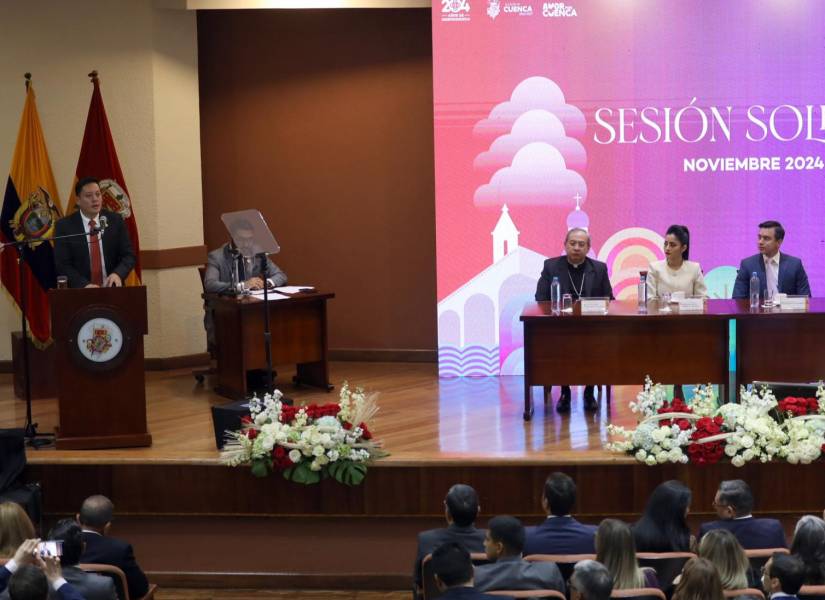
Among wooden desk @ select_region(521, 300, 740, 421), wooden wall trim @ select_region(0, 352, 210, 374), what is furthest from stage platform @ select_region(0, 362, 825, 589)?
wooden wall trim @ select_region(0, 352, 210, 374)

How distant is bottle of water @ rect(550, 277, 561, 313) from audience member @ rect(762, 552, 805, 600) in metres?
3.87

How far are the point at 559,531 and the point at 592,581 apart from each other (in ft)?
3.19

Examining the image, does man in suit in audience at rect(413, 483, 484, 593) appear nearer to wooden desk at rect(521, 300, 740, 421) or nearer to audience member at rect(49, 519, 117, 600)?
audience member at rect(49, 519, 117, 600)

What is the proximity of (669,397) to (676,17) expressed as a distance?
2.85 meters

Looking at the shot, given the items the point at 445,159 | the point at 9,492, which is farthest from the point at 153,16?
the point at 9,492

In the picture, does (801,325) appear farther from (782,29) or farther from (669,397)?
(782,29)

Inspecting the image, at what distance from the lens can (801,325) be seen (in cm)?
758

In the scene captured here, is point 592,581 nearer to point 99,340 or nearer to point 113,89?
point 99,340

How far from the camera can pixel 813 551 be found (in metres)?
4.20

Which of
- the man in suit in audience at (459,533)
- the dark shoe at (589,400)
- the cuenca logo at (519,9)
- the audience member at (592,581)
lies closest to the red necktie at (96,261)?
the dark shoe at (589,400)

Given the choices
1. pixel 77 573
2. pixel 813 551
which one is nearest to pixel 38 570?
pixel 77 573

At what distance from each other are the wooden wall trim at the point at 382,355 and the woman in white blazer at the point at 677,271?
2.66m

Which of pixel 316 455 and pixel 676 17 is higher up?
pixel 676 17

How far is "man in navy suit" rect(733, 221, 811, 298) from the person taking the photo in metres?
8.12
